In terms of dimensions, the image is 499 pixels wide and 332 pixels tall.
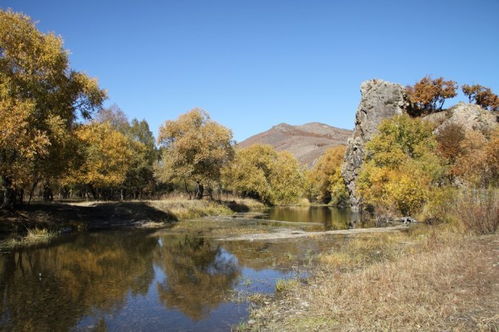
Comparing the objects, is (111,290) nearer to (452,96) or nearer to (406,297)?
(406,297)

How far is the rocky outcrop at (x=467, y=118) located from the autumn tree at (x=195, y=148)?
3389 centimetres

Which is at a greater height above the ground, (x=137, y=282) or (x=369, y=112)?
(x=369, y=112)

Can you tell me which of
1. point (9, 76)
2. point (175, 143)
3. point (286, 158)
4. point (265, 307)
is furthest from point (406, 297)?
point (286, 158)

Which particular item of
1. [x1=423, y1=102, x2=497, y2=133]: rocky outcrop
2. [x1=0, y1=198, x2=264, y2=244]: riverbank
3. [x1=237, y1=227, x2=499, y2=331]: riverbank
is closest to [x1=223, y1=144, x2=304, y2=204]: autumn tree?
[x1=0, y1=198, x2=264, y2=244]: riverbank

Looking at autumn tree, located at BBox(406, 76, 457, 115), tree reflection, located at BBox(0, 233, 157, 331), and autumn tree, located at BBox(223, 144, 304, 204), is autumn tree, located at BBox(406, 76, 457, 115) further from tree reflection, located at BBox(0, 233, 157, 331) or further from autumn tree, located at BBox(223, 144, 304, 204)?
tree reflection, located at BBox(0, 233, 157, 331)

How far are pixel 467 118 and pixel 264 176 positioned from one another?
123 feet

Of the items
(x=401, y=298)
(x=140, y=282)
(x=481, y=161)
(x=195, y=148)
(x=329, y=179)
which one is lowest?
(x=140, y=282)

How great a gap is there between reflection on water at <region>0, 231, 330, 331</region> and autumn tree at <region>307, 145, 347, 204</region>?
60.7m

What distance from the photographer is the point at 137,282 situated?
16219mm

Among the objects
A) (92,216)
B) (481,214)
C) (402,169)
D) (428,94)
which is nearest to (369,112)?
(428,94)

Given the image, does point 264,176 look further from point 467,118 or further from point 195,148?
point 467,118

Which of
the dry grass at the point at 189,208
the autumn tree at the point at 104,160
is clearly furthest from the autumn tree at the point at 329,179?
the autumn tree at the point at 104,160

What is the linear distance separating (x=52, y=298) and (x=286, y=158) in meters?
77.0

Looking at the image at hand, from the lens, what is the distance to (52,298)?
1365cm
